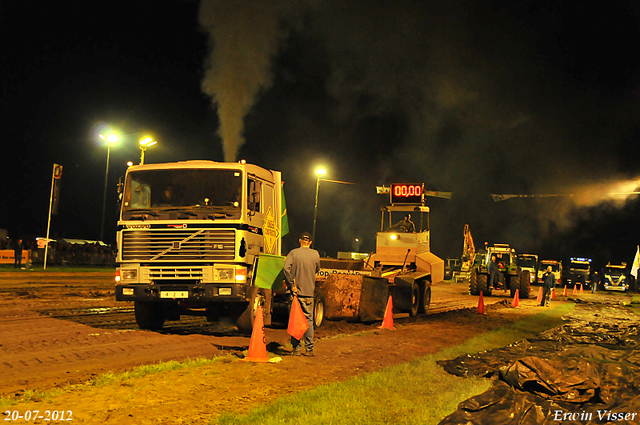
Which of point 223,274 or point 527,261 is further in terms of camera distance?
Result: point 527,261

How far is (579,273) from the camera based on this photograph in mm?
46750

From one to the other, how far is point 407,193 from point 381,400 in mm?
15218

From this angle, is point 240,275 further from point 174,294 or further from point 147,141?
point 147,141

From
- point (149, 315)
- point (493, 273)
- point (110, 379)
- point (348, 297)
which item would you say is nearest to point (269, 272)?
point (149, 315)

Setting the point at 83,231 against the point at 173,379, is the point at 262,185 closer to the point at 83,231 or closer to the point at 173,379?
the point at 173,379

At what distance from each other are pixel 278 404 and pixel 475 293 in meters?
26.6

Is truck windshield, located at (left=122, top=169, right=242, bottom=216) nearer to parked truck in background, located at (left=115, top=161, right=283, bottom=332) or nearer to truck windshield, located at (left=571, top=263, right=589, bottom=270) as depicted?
parked truck in background, located at (left=115, top=161, right=283, bottom=332)

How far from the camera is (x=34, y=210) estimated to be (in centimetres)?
7012

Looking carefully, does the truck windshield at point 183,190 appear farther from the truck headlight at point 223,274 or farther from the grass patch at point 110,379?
the grass patch at point 110,379

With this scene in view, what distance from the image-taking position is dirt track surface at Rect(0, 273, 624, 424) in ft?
18.4

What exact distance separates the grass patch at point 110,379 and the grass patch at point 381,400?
1966mm

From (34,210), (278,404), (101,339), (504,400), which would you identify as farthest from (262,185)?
(34,210)

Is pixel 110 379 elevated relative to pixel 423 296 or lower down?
lower down

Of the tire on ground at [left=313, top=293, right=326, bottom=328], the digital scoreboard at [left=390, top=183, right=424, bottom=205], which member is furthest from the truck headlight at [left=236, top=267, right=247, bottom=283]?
the digital scoreboard at [left=390, top=183, right=424, bottom=205]
